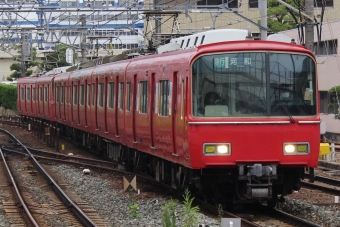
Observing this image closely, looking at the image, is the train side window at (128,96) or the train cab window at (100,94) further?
the train cab window at (100,94)

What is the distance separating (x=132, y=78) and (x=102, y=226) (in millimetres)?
5293

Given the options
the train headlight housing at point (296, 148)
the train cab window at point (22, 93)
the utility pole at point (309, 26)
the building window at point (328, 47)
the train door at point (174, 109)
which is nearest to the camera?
the train headlight housing at point (296, 148)

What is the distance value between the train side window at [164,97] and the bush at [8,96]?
48869 millimetres

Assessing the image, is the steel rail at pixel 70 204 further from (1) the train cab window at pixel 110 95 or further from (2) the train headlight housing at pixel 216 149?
(1) the train cab window at pixel 110 95

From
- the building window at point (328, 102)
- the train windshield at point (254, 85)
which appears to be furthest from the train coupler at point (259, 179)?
the building window at point (328, 102)

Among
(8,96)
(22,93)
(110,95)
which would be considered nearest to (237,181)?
(110,95)

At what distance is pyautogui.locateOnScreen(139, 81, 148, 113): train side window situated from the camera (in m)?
14.6

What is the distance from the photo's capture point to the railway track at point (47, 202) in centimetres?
1189

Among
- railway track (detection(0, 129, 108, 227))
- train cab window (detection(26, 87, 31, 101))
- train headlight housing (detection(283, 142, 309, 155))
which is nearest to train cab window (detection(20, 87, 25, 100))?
train cab window (detection(26, 87, 31, 101))

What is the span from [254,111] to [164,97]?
2.46 metres

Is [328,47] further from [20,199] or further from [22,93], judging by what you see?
[20,199]

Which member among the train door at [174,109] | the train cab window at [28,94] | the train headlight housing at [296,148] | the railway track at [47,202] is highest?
the train cab window at [28,94]

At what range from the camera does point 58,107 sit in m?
29.9

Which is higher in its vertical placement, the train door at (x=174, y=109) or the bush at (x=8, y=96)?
the bush at (x=8, y=96)
